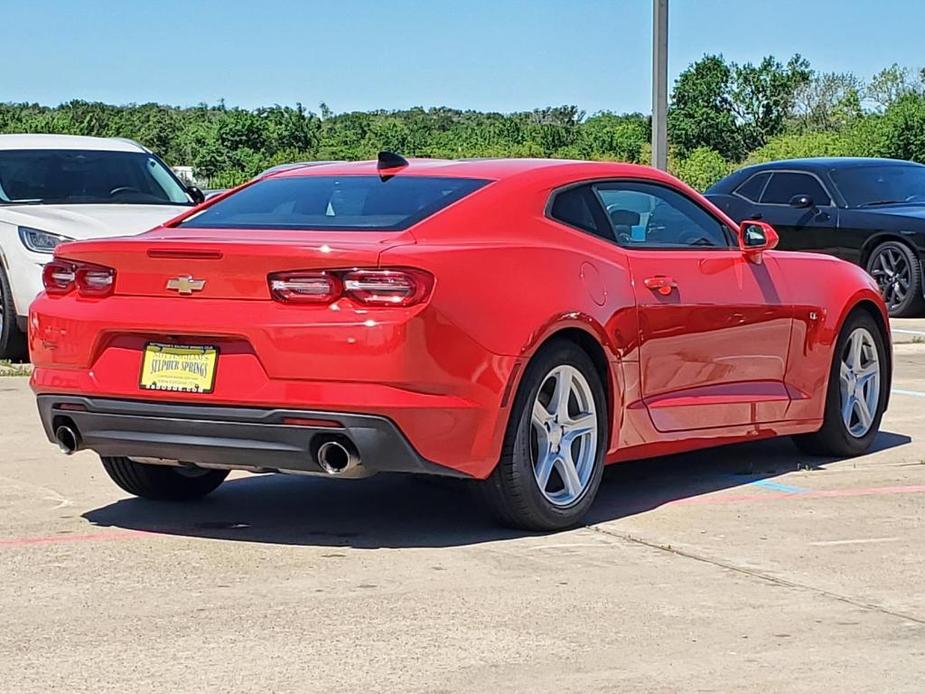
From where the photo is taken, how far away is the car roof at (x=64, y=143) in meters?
13.9

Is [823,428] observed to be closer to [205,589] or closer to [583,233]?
[583,233]

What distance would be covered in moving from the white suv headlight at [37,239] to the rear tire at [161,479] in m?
5.19

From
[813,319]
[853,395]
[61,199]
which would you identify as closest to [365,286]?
[813,319]

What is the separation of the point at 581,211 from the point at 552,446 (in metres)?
1.04

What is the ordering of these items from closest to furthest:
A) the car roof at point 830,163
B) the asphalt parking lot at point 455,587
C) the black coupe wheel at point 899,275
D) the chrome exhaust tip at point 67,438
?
the asphalt parking lot at point 455,587 → the chrome exhaust tip at point 67,438 → the black coupe wheel at point 899,275 → the car roof at point 830,163

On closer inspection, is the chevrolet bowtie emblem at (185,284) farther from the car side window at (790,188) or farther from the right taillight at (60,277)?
the car side window at (790,188)

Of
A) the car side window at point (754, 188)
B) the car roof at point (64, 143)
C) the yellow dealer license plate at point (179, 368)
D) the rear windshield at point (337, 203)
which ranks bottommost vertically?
the yellow dealer license plate at point (179, 368)

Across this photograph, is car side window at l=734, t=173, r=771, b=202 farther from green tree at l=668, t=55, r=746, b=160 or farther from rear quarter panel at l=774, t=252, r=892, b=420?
green tree at l=668, t=55, r=746, b=160

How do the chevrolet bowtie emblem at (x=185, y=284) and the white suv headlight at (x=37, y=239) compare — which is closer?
the chevrolet bowtie emblem at (x=185, y=284)

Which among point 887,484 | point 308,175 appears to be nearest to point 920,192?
point 887,484

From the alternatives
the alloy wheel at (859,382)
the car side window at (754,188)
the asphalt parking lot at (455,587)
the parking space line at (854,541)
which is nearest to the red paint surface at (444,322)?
the asphalt parking lot at (455,587)

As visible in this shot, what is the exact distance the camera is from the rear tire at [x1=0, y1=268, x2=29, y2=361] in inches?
492

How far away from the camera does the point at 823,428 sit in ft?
28.1

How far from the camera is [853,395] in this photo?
28.7 ft
